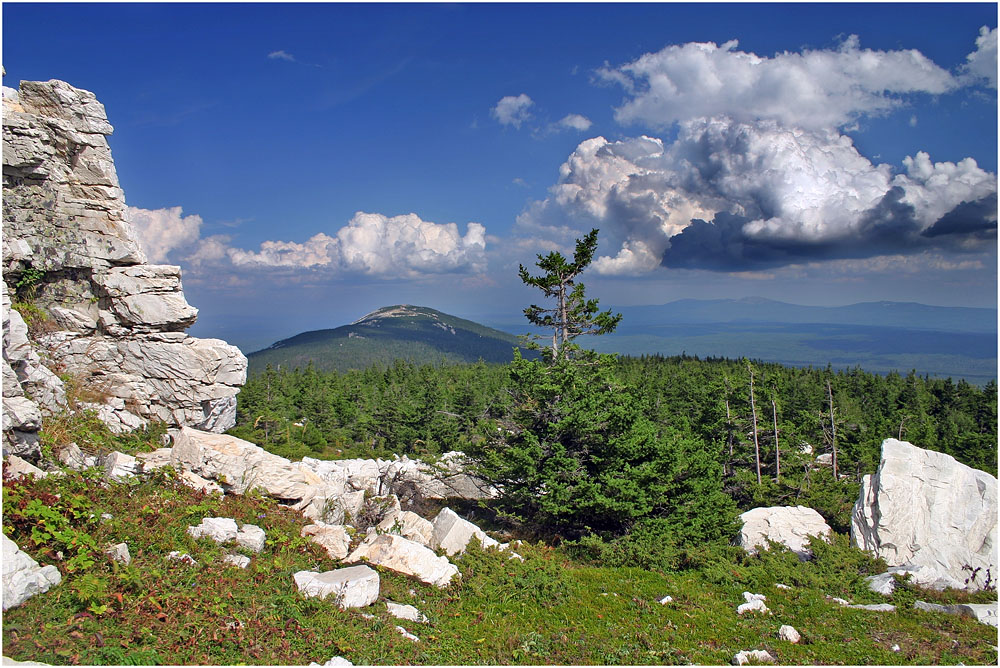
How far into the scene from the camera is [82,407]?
51.1ft

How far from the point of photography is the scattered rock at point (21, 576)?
24.6 ft

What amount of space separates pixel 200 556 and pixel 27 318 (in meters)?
12.8

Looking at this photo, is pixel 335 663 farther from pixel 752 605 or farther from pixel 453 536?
pixel 752 605

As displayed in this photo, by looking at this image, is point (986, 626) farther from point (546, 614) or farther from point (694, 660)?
point (546, 614)

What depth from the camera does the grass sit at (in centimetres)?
786

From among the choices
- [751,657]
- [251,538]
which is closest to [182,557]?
[251,538]

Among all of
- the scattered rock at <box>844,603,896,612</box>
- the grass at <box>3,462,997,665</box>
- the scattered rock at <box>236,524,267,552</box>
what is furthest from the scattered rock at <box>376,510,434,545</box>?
the scattered rock at <box>844,603,896,612</box>

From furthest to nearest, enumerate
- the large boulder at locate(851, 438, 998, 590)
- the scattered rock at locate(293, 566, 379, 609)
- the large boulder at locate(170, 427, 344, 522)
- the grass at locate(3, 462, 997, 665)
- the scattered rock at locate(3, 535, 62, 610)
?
the large boulder at locate(851, 438, 998, 590) < the large boulder at locate(170, 427, 344, 522) < the scattered rock at locate(293, 566, 379, 609) < the grass at locate(3, 462, 997, 665) < the scattered rock at locate(3, 535, 62, 610)

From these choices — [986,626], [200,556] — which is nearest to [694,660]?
[986,626]

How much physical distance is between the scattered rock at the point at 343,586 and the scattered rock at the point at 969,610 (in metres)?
13.4

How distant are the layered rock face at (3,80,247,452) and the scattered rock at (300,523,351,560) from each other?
851 cm

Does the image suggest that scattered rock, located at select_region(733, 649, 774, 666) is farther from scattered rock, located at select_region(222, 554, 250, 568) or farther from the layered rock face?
the layered rock face

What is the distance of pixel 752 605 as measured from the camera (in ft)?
39.7

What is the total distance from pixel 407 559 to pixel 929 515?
19804mm
